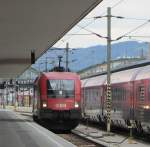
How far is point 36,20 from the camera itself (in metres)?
21.2

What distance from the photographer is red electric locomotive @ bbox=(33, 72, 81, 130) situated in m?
32.5

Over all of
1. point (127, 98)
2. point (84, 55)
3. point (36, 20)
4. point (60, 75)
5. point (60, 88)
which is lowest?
point (127, 98)

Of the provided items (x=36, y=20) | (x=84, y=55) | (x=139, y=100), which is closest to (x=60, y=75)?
(x=139, y=100)

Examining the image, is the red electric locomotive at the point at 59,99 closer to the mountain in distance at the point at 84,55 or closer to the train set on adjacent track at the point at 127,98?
the train set on adjacent track at the point at 127,98

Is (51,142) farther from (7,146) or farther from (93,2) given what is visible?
(93,2)

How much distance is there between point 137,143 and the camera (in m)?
24.8

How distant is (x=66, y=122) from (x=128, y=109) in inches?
248

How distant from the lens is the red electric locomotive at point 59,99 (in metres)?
32.5

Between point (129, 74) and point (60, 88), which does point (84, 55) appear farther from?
point (129, 74)

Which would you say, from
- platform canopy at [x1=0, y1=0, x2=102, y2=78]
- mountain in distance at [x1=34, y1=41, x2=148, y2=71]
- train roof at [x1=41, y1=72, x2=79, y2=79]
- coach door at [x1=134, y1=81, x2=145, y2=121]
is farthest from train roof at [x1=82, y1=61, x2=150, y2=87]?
mountain in distance at [x1=34, y1=41, x2=148, y2=71]

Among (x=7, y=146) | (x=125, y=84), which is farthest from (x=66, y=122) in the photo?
(x=7, y=146)

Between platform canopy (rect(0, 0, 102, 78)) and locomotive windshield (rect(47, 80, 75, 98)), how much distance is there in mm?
1979

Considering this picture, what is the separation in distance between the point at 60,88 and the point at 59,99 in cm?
68

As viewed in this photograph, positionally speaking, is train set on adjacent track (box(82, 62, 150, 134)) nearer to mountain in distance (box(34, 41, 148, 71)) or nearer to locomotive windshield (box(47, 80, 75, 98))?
locomotive windshield (box(47, 80, 75, 98))
